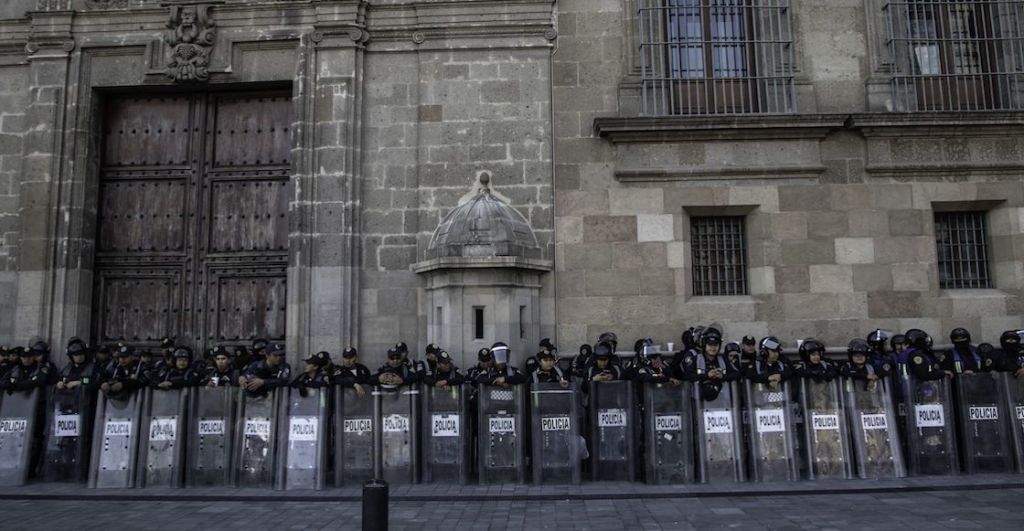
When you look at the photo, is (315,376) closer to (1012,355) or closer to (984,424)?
(984,424)

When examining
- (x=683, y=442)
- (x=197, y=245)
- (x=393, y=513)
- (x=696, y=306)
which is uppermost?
(x=197, y=245)

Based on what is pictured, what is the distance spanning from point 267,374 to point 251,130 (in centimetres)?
508

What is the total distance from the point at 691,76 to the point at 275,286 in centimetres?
807

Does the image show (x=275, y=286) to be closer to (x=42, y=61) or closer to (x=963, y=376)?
(x=42, y=61)

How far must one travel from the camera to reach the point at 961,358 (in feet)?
33.3

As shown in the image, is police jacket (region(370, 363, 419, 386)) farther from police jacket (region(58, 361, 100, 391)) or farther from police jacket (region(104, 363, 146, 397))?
police jacket (region(58, 361, 100, 391))

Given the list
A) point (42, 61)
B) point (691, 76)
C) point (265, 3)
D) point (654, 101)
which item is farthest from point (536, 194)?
point (42, 61)

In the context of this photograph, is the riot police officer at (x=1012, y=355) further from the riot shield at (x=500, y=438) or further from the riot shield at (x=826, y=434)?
the riot shield at (x=500, y=438)

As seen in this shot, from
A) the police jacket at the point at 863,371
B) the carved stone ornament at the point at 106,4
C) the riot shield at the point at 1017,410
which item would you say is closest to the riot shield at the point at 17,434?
the carved stone ornament at the point at 106,4

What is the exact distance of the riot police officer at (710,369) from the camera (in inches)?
360

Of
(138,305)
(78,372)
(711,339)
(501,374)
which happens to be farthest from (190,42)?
(711,339)

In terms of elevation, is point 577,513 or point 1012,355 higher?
point 1012,355

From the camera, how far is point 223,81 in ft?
41.8

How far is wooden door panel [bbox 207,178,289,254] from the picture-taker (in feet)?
42.1
